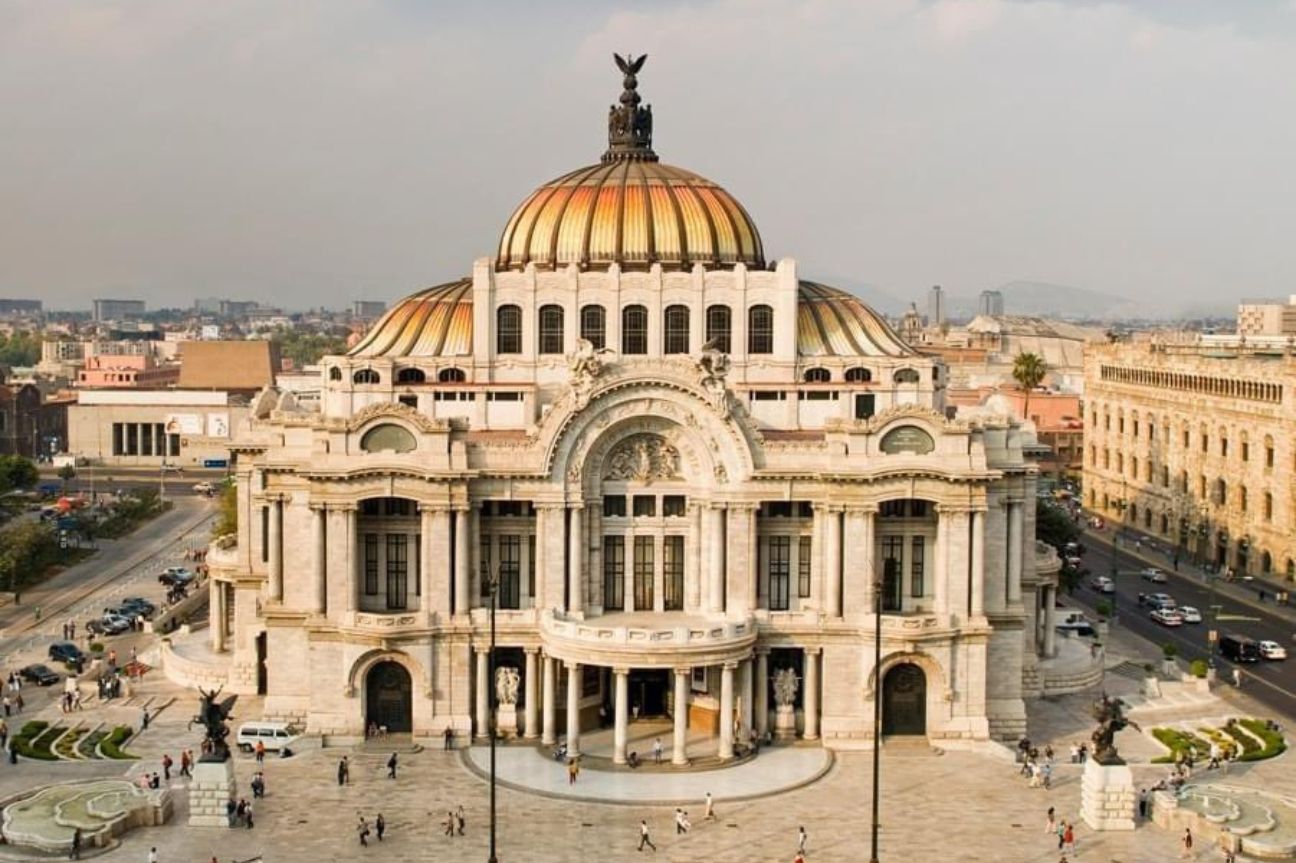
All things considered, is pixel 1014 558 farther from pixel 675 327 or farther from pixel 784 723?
pixel 675 327

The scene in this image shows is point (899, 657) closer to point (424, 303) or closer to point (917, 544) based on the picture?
point (917, 544)

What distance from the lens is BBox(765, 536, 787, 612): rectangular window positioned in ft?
256

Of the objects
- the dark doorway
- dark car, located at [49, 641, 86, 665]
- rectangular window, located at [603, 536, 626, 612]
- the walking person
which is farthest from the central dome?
the walking person

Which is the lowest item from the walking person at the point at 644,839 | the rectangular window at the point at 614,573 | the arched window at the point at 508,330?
the walking person at the point at 644,839

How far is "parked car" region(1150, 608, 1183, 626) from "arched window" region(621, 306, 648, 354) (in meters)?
44.7

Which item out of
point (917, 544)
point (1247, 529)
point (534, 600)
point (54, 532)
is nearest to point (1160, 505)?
point (1247, 529)

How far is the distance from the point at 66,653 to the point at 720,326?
44.5m

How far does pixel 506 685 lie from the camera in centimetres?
7656

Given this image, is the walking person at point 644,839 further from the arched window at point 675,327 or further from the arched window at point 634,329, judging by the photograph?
the arched window at point 675,327

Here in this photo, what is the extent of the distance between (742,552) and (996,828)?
18850 millimetres

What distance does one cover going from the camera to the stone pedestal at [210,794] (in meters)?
64.5

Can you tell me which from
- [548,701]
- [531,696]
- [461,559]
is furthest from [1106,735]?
[461,559]

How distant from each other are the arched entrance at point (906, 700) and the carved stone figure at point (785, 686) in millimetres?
4612

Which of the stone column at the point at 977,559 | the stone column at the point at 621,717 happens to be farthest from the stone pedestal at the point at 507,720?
the stone column at the point at 977,559
